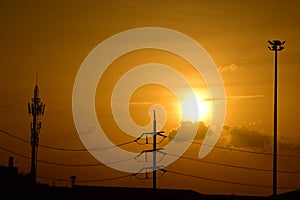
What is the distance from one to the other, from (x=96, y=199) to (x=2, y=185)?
831cm

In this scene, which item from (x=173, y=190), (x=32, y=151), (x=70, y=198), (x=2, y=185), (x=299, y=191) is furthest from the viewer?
(x=173, y=190)

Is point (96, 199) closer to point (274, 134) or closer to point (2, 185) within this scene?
point (2, 185)

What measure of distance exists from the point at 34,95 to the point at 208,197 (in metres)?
19.2

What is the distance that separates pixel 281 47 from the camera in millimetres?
Answer: 58500

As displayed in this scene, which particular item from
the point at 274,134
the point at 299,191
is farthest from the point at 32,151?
the point at 299,191

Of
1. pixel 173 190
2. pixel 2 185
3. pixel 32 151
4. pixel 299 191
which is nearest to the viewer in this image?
pixel 299 191

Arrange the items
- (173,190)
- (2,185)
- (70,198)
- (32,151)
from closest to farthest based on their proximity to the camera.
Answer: (2,185), (70,198), (32,151), (173,190)

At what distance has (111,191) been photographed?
6494 cm

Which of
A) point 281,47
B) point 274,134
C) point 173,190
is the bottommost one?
point 173,190

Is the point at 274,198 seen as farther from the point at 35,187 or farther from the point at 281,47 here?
the point at 35,187

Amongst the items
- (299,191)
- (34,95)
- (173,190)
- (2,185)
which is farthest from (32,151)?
(299,191)

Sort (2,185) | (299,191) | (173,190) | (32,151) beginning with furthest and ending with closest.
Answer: (173,190), (32,151), (2,185), (299,191)

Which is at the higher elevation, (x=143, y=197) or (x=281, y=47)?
(x=281, y=47)

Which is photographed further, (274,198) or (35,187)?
(35,187)
